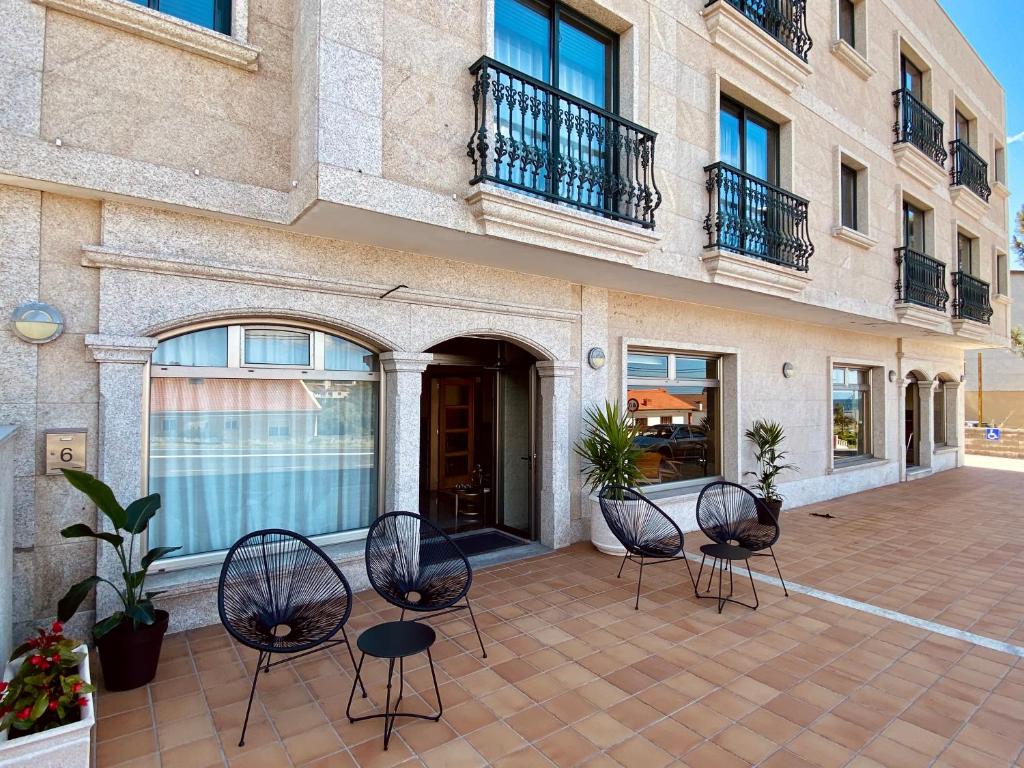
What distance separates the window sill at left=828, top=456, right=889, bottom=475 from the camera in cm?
1009

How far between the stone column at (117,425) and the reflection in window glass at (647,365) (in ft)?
17.4

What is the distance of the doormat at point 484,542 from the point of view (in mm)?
6195

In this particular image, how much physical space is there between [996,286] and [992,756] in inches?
643

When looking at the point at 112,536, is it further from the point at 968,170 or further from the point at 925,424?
the point at 968,170

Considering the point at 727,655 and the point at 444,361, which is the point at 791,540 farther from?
the point at 444,361

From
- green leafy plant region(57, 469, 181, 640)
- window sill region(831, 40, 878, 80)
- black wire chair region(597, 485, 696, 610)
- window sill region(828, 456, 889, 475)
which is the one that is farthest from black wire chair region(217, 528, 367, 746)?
window sill region(831, 40, 878, 80)

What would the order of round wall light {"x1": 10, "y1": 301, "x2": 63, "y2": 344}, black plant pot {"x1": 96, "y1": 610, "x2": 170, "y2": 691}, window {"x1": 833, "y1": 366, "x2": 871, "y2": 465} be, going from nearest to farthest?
black plant pot {"x1": 96, "y1": 610, "x2": 170, "y2": 691}, round wall light {"x1": 10, "y1": 301, "x2": 63, "y2": 344}, window {"x1": 833, "y1": 366, "x2": 871, "y2": 465}

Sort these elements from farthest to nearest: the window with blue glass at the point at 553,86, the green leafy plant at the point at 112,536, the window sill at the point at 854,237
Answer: the window sill at the point at 854,237
the window with blue glass at the point at 553,86
the green leafy plant at the point at 112,536

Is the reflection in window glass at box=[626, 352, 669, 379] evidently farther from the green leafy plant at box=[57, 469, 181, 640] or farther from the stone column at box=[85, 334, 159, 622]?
the green leafy plant at box=[57, 469, 181, 640]

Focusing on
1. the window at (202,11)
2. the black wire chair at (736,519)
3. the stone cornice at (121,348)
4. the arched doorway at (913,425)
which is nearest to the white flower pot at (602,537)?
the black wire chair at (736,519)

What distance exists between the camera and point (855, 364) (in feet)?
36.0

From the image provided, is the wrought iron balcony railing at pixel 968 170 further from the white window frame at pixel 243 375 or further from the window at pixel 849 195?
the white window frame at pixel 243 375

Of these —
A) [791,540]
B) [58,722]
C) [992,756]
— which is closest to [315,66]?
[58,722]

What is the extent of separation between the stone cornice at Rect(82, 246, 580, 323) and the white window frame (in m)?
0.42
